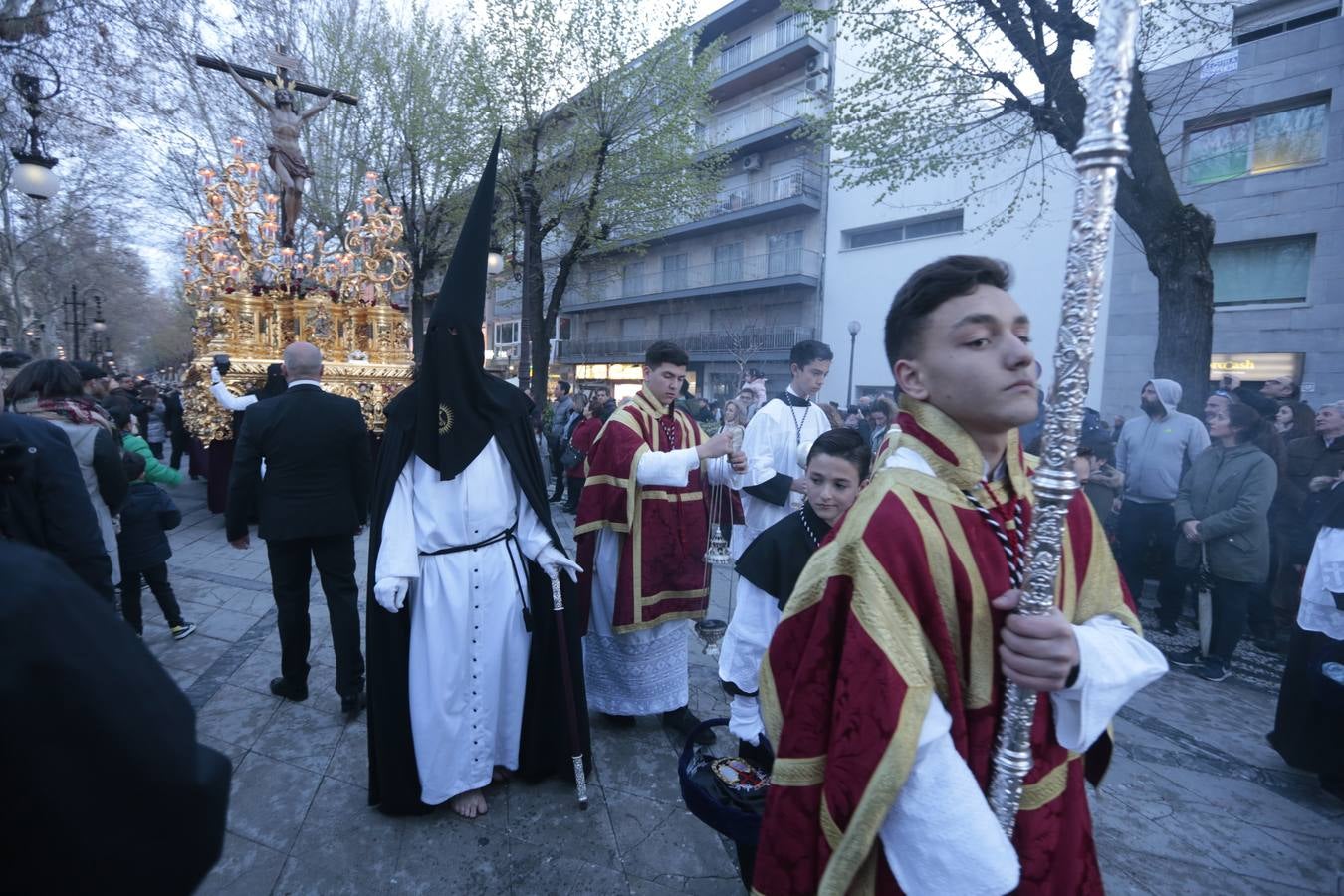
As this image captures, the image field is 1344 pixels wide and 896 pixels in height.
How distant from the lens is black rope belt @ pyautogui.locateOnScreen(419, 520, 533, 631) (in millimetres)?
3029

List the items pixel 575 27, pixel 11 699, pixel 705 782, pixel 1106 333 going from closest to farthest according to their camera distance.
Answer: pixel 11 699 < pixel 705 782 < pixel 575 27 < pixel 1106 333

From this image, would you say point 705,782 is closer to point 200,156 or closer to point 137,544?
point 137,544

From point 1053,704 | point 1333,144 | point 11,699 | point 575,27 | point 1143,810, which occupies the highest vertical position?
point 575,27

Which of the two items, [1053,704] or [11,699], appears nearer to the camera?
[11,699]

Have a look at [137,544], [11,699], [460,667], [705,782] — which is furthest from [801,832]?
[137,544]

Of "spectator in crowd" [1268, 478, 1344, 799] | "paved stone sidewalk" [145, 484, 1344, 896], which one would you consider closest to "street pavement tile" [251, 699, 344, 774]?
"paved stone sidewalk" [145, 484, 1344, 896]

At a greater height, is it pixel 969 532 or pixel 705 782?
pixel 969 532

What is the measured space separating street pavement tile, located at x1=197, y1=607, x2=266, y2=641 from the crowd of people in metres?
0.26

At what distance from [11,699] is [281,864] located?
2.53 metres

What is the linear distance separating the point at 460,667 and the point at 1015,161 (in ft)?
60.7

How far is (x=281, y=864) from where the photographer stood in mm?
2617

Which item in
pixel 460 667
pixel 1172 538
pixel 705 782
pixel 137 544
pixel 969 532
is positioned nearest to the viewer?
pixel 969 532

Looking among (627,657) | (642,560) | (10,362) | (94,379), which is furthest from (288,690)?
(94,379)

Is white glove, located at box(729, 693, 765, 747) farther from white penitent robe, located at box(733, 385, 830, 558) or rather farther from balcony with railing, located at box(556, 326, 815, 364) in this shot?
balcony with railing, located at box(556, 326, 815, 364)
